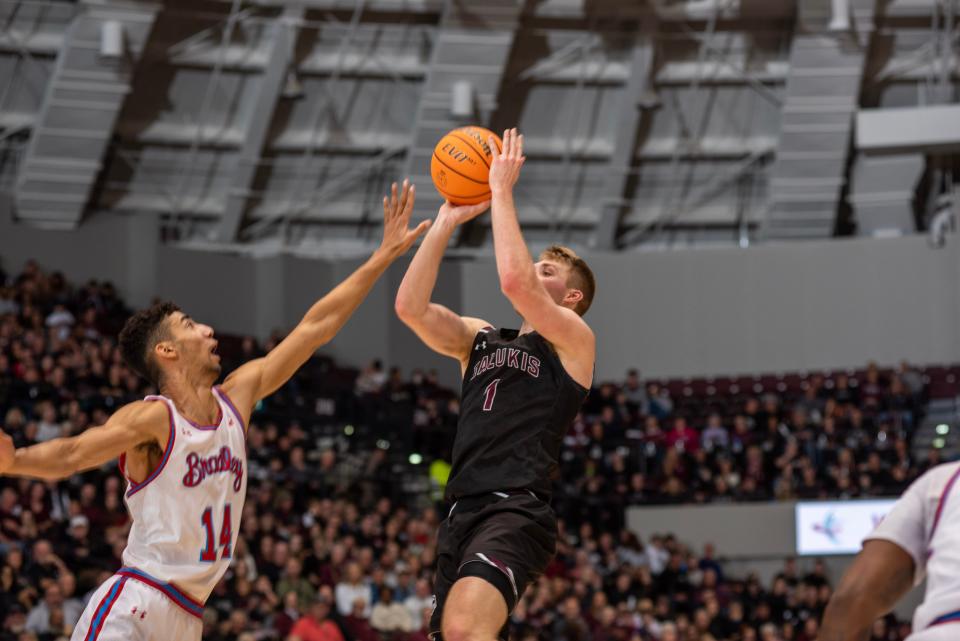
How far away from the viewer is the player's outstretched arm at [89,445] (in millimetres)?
5215

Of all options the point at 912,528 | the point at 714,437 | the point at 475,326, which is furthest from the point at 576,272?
the point at 714,437

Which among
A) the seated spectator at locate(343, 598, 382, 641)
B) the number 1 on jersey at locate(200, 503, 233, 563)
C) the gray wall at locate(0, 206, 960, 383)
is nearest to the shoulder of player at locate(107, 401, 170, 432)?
the number 1 on jersey at locate(200, 503, 233, 563)

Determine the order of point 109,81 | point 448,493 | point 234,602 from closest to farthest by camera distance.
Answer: point 448,493 < point 234,602 < point 109,81

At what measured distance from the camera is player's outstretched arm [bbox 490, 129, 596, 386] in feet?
19.0

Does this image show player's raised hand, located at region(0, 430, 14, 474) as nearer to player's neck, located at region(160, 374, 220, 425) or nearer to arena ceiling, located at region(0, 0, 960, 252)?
player's neck, located at region(160, 374, 220, 425)

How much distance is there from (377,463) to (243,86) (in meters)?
8.30

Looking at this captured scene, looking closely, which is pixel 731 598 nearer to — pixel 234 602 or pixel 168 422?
pixel 234 602

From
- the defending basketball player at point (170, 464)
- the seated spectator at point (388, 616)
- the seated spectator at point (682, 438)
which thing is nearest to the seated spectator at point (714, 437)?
the seated spectator at point (682, 438)

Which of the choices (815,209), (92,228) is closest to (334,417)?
(92,228)

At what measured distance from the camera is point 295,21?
24.1 m

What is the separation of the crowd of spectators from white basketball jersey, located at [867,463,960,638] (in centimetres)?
1048

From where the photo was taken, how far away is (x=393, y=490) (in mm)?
20797

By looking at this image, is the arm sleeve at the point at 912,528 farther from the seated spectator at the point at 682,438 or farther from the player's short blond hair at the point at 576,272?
the seated spectator at the point at 682,438

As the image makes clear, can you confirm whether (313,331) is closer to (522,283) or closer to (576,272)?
(522,283)
